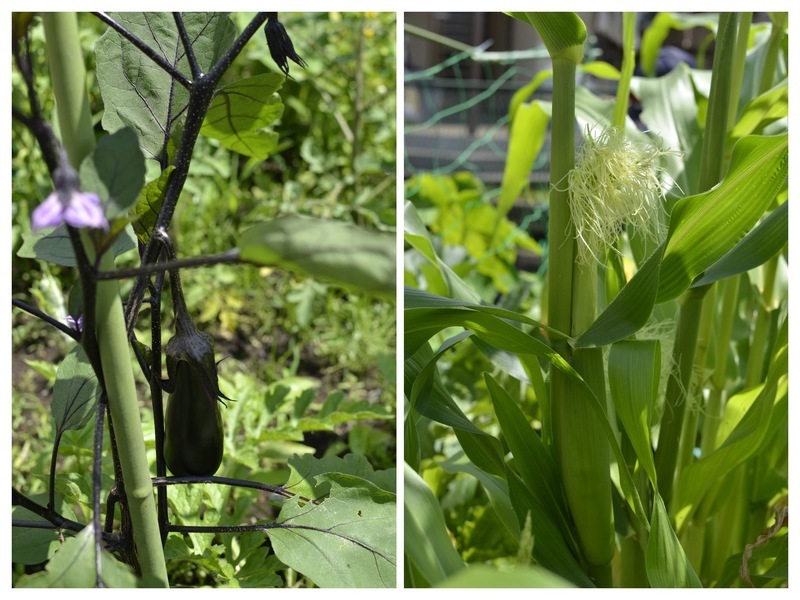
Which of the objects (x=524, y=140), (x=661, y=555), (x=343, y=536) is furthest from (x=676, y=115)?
(x=343, y=536)

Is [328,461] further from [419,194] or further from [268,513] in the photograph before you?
[419,194]

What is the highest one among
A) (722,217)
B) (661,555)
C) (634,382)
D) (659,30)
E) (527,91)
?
(659,30)

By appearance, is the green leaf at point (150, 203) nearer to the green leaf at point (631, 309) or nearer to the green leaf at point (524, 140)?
the green leaf at point (631, 309)

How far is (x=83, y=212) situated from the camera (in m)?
0.29

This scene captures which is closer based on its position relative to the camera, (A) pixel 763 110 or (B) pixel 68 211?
(B) pixel 68 211

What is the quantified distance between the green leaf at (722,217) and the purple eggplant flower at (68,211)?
34 cm

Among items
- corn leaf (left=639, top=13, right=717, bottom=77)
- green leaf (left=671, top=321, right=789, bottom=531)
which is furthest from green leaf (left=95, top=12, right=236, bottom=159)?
corn leaf (left=639, top=13, right=717, bottom=77)

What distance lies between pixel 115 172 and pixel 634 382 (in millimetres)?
345

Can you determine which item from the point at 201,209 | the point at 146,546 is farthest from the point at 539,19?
the point at 201,209

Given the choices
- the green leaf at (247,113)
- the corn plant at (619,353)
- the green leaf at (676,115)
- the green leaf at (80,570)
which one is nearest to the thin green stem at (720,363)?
the corn plant at (619,353)

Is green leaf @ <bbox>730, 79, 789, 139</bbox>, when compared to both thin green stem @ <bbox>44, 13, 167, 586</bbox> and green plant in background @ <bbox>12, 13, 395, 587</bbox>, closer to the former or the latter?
green plant in background @ <bbox>12, 13, 395, 587</bbox>

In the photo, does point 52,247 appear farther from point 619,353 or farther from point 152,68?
point 619,353

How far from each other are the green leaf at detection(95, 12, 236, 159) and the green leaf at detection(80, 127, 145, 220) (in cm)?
14

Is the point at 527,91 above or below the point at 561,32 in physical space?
above
